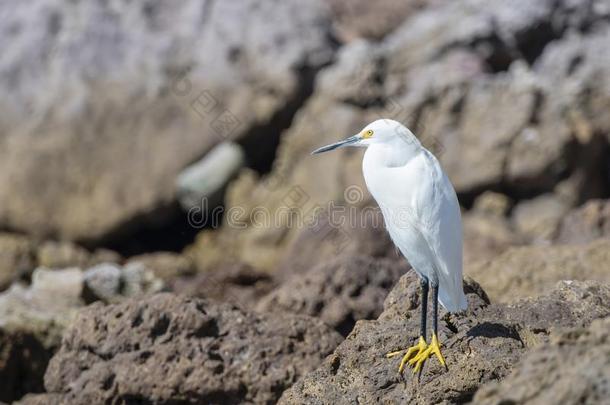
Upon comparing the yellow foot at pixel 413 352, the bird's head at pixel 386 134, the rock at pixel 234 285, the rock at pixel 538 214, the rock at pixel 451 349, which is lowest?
the rock at pixel 538 214

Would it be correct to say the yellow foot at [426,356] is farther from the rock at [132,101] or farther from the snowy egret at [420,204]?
the rock at [132,101]

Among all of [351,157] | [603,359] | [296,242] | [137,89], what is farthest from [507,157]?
[603,359]

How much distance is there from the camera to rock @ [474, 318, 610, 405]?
3465 millimetres

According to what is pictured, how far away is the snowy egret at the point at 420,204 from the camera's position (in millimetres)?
5695

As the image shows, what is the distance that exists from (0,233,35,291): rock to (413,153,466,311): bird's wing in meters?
8.24

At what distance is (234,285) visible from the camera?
1059 cm

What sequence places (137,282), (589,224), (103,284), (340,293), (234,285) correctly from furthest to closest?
(234,285), (589,224), (137,282), (103,284), (340,293)

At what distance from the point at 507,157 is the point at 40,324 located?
26.3 feet

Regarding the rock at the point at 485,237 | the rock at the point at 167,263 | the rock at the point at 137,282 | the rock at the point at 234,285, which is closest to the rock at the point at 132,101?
the rock at the point at 167,263

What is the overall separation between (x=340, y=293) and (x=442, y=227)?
205cm

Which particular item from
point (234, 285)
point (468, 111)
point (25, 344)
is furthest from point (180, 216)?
point (25, 344)

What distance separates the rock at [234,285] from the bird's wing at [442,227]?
419 cm

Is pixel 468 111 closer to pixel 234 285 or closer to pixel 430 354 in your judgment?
pixel 234 285

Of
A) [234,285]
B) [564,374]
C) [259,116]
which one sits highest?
[564,374]
